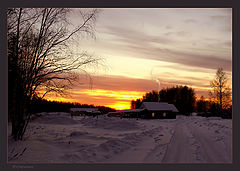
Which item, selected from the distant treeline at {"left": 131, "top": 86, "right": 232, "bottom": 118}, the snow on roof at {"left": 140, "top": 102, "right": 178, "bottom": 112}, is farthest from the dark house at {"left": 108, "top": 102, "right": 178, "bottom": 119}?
the distant treeline at {"left": 131, "top": 86, "right": 232, "bottom": 118}

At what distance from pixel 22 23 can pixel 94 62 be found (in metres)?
4.43

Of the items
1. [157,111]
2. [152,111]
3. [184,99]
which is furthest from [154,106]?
[184,99]

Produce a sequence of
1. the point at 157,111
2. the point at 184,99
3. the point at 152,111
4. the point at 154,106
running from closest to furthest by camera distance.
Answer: the point at 152,111, the point at 157,111, the point at 154,106, the point at 184,99

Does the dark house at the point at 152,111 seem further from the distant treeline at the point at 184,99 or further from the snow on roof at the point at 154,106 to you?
the distant treeline at the point at 184,99

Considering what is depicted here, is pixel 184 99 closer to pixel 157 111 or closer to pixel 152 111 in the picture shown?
pixel 157 111

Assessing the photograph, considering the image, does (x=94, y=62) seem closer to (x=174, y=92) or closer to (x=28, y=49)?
(x=28, y=49)

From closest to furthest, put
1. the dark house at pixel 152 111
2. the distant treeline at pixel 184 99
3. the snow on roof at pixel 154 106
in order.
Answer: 1. the dark house at pixel 152 111
2. the snow on roof at pixel 154 106
3. the distant treeline at pixel 184 99

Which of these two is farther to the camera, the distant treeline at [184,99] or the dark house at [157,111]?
the distant treeline at [184,99]

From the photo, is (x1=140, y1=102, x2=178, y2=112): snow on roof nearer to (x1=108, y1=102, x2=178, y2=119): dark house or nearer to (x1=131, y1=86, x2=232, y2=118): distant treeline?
(x1=108, y1=102, x2=178, y2=119): dark house

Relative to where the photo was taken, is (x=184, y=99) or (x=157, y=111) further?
(x=184, y=99)

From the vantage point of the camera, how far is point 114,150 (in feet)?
30.5

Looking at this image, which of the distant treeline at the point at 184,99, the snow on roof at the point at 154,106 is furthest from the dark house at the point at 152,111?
the distant treeline at the point at 184,99

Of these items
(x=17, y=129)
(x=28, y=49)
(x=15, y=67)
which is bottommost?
(x=17, y=129)

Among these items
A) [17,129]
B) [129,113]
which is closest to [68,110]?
[129,113]
